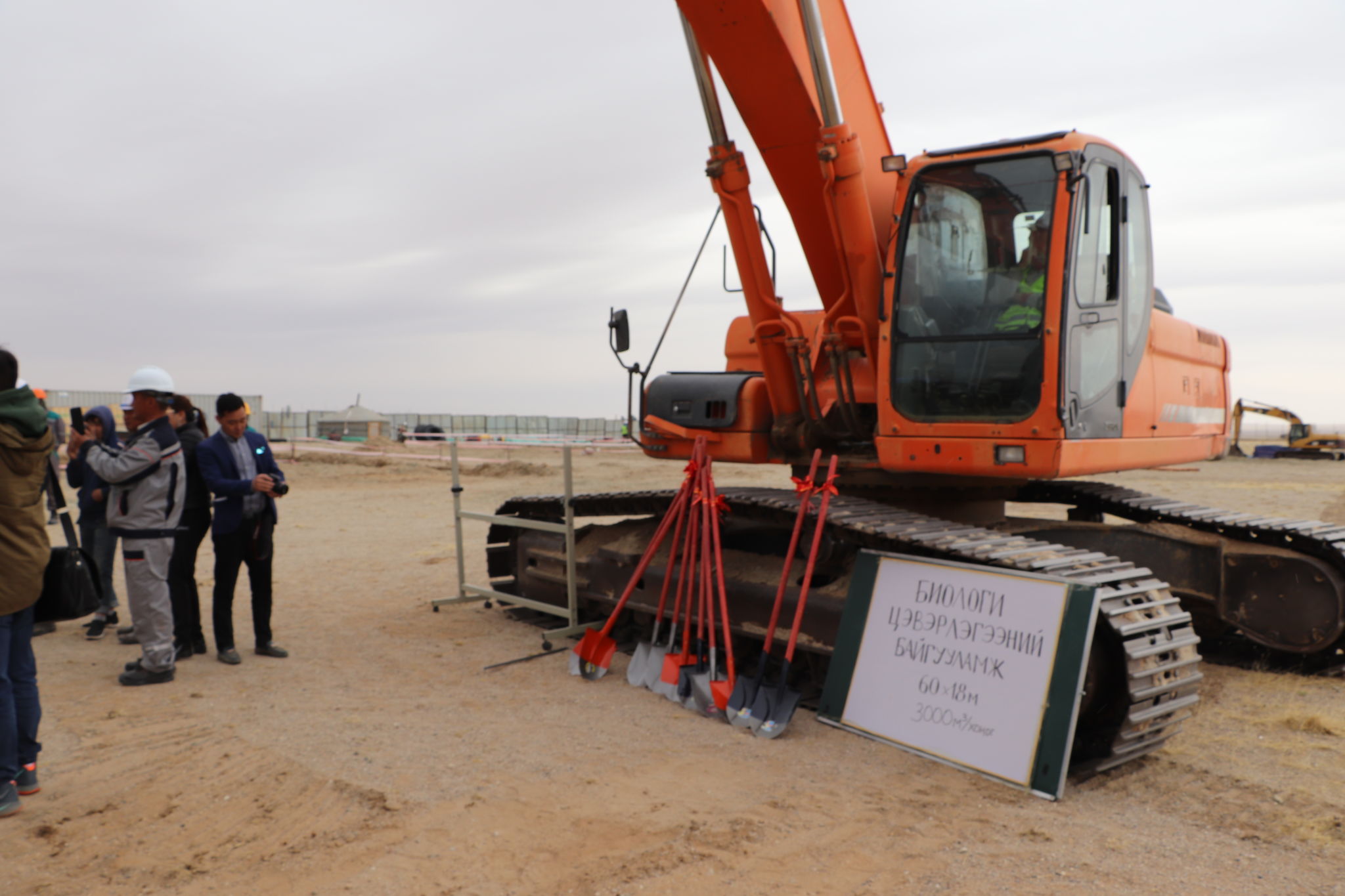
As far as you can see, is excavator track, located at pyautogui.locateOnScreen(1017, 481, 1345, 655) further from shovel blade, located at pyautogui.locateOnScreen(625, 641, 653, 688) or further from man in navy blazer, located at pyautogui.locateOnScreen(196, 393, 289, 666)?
man in navy blazer, located at pyautogui.locateOnScreen(196, 393, 289, 666)

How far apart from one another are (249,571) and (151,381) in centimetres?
154

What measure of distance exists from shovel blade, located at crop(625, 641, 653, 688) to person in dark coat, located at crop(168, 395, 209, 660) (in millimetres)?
3064

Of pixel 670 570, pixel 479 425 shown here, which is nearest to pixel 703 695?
pixel 670 570

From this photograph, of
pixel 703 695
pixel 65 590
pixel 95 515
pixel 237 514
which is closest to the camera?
pixel 65 590

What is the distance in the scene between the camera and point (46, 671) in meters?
6.36

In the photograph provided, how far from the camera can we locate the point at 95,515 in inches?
296

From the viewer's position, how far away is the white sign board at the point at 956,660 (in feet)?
14.6

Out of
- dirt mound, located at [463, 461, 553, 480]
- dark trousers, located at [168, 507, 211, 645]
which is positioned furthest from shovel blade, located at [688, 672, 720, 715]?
dirt mound, located at [463, 461, 553, 480]

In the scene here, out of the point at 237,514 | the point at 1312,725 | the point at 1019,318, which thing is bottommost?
the point at 1312,725

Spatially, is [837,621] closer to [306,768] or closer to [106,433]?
[306,768]

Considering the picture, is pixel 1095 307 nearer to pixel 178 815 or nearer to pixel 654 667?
pixel 654 667

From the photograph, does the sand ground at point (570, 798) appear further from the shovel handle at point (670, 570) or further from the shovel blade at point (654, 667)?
the shovel handle at point (670, 570)

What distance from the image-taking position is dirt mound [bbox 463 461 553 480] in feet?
83.3

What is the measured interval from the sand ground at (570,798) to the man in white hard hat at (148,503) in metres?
0.36
